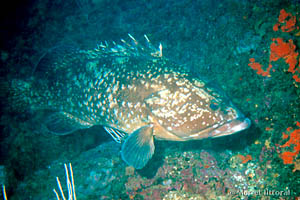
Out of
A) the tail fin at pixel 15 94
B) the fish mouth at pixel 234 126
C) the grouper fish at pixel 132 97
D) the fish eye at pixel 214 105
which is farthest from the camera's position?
the tail fin at pixel 15 94

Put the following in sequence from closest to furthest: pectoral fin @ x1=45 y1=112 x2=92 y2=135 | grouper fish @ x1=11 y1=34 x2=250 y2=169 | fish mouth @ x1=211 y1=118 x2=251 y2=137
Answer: fish mouth @ x1=211 y1=118 x2=251 y2=137 < grouper fish @ x1=11 y1=34 x2=250 y2=169 < pectoral fin @ x1=45 y1=112 x2=92 y2=135

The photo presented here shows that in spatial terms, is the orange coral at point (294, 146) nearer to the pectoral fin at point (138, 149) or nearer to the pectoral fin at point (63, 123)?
the pectoral fin at point (138, 149)

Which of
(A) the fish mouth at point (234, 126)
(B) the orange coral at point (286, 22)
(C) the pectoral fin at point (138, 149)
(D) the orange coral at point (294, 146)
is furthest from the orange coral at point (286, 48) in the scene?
(C) the pectoral fin at point (138, 149)

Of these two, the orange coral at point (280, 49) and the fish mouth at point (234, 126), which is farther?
the orange coral at point (280, 49)

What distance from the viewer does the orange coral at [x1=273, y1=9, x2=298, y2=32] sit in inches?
105

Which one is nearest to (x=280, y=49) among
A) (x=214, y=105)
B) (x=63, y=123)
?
(x=214, y=105)

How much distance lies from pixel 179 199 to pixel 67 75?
346 cm

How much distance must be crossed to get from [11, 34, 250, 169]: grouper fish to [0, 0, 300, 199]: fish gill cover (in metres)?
0.06

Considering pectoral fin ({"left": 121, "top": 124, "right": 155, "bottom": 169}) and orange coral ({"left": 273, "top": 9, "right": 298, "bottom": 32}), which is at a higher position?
orange coral ({"left": 273, "top": 9, "right": 298, "bottom": 32})

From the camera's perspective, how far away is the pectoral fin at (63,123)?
3.89m

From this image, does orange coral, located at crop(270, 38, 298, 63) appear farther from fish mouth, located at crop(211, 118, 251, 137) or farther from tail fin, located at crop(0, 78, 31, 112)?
tail fin, located at crop(0, 78, 31, 112)

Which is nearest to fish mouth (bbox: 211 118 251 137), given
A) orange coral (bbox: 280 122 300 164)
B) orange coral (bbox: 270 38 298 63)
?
orange coral (bbox: 280 122 300 164)

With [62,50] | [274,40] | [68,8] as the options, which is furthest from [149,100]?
[68,8]

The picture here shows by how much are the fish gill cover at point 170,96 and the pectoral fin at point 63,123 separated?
0.03m
